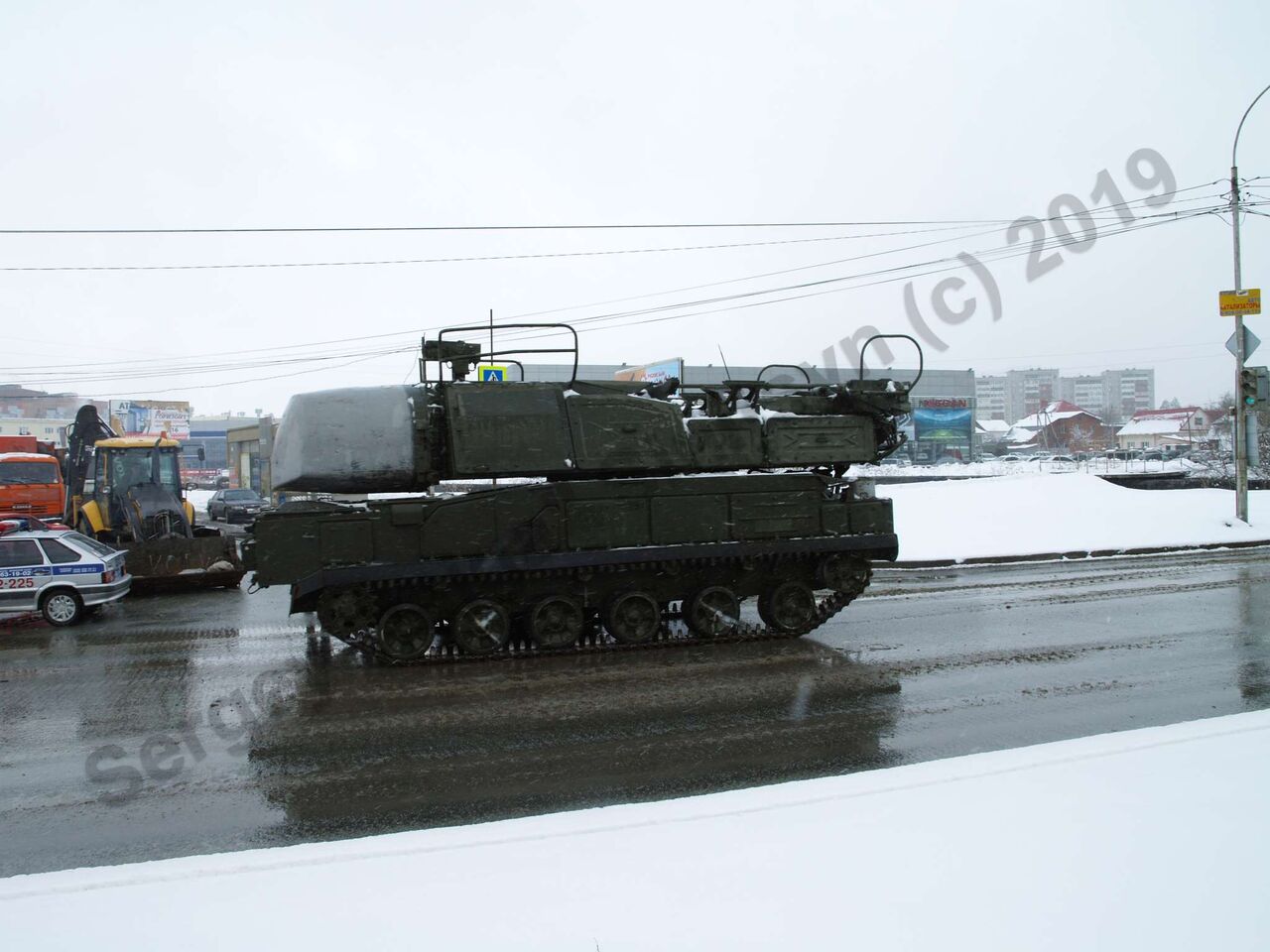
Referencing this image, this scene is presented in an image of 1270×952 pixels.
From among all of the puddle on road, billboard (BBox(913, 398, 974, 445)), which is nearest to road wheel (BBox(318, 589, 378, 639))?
the puddle on road

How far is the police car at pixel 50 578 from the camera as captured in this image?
11.6 meters

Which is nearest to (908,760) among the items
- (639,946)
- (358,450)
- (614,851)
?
(614,851)

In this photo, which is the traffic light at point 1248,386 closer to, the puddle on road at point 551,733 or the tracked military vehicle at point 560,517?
the tracked military vehicle at point 560,517

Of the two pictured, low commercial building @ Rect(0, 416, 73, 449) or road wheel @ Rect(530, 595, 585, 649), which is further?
low commercial building @ Rect(0, 416, 73, 449)

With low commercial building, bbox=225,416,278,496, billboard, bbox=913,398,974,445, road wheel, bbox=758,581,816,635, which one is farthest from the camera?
billboard, bbox=913,398,974,445

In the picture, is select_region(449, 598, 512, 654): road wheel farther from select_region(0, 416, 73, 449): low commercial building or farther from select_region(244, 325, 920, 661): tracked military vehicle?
select_region(0, 416, 73, 449): low commercial building

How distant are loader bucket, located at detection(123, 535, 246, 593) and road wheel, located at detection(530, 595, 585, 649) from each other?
25.1 feet

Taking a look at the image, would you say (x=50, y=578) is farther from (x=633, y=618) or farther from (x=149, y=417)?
(x=149, y=417)

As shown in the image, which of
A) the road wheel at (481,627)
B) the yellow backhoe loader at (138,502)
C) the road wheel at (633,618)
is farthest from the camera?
the yellow backhoe loader at (138,502)

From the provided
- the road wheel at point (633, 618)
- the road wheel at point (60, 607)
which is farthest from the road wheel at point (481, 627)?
the road wheel at point (60, 607)

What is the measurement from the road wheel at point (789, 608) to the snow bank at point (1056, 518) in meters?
7.09

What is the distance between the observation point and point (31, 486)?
19625mm

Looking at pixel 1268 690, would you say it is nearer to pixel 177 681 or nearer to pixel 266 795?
pixel 266 795

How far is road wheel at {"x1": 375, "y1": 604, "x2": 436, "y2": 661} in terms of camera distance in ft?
28.9
